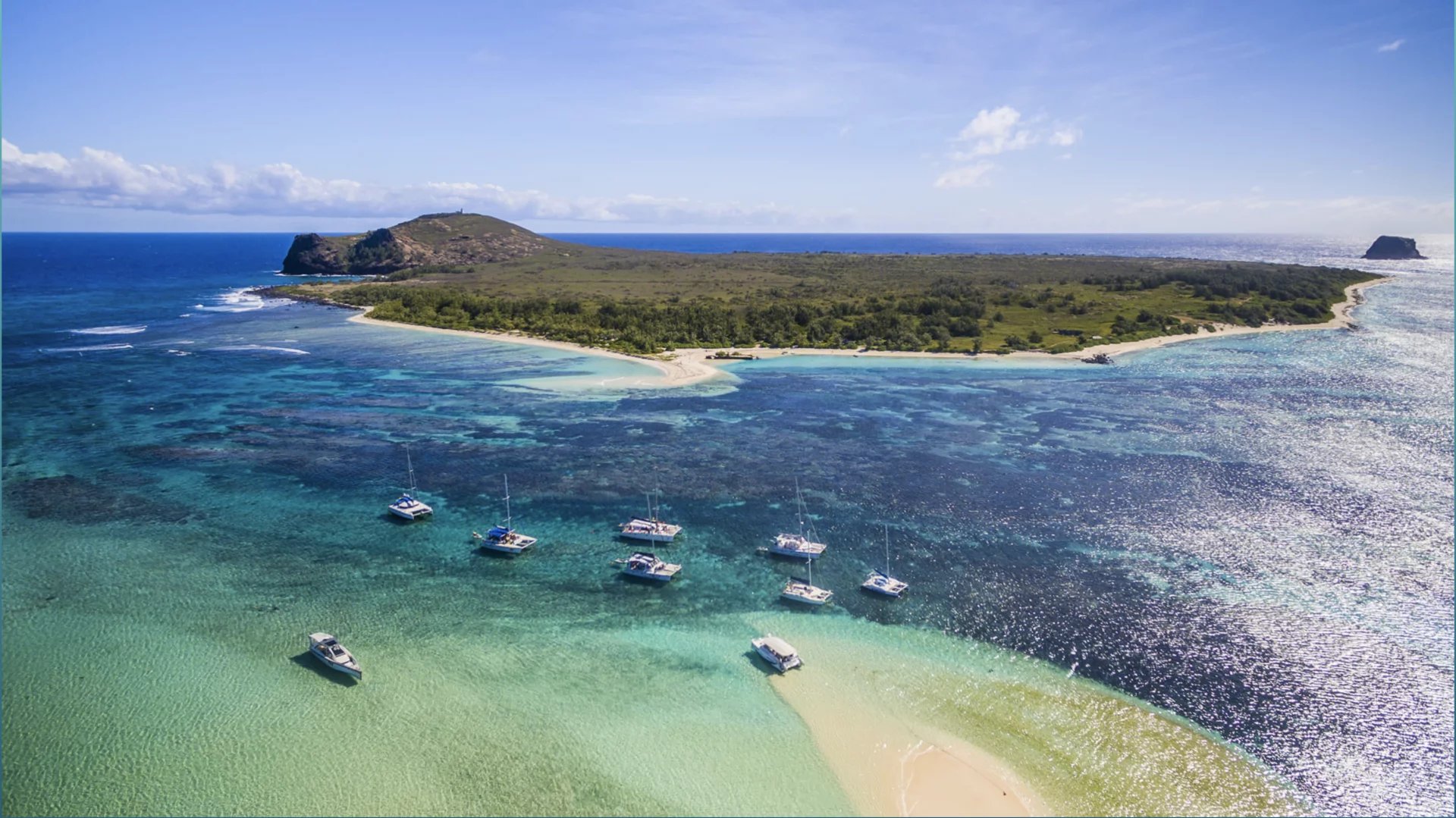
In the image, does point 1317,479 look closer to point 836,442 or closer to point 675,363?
point 836,442

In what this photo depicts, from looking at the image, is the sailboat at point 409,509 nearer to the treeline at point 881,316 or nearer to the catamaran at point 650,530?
the catamaran at point 650,530

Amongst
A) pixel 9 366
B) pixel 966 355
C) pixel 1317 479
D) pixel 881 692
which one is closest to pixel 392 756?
pixel 881 692

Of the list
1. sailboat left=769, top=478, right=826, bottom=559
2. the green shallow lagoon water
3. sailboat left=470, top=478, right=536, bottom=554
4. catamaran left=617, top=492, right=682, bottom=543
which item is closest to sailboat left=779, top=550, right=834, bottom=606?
the green shallow lagoon water

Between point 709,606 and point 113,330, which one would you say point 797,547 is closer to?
point 709,606

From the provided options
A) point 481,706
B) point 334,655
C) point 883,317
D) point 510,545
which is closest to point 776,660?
point 481,706

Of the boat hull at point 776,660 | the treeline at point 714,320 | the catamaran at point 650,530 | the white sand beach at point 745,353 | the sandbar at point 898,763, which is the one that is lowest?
the sandbar at point 898,763

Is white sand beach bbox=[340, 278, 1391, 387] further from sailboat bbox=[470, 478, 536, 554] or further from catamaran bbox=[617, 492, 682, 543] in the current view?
sailboat bbox=[470, 478, 536, 554]

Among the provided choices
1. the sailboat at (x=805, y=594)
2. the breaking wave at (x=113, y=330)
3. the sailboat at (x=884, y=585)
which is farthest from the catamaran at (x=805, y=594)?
the breaking wave at (x=113, y=330)
